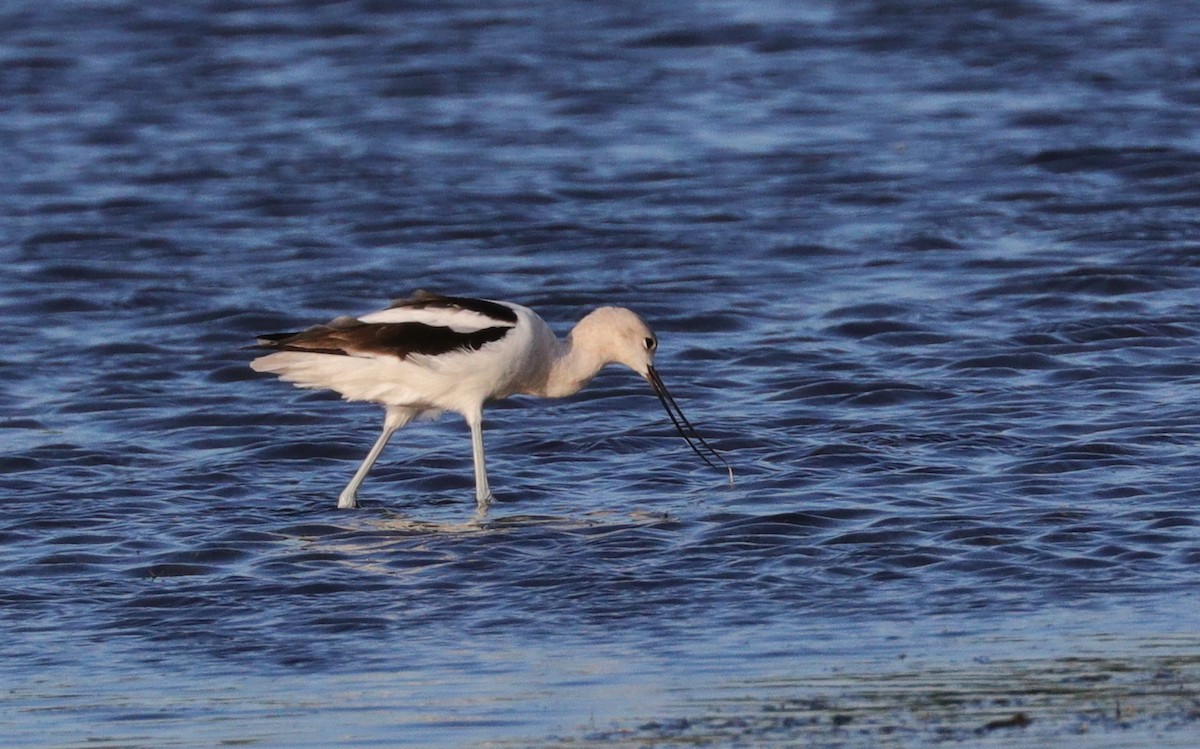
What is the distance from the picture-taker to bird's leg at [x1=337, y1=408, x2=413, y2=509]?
9906 millimetres

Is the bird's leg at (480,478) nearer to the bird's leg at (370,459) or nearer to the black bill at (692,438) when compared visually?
the bird's leg at (370,459)

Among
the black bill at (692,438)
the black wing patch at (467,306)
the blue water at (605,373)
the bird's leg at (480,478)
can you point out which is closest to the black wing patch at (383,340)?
the black wing patch at (467,306)

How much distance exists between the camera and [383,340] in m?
9.91

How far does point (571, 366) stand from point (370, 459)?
3.50 ft

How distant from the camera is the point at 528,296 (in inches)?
564

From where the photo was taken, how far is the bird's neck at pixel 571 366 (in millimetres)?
10383

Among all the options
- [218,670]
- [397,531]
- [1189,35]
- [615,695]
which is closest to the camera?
[615,695]

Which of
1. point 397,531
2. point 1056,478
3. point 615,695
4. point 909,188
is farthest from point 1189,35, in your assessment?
point 615,695

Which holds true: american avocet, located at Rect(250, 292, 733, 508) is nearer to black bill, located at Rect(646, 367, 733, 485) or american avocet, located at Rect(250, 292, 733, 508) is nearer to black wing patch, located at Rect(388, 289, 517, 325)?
black wing patch, located at Rect(388, 289, 517, 325)

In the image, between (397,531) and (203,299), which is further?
(203,299)

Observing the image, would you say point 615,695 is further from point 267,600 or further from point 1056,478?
point 1056,478

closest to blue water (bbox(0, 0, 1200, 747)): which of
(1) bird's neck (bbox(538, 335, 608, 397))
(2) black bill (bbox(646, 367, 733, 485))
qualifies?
(2) black bill (bbox(646, 367, 733, 485))

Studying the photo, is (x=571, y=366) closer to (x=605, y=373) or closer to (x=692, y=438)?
(x=692, y=438)

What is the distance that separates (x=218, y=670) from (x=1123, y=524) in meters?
3.72
